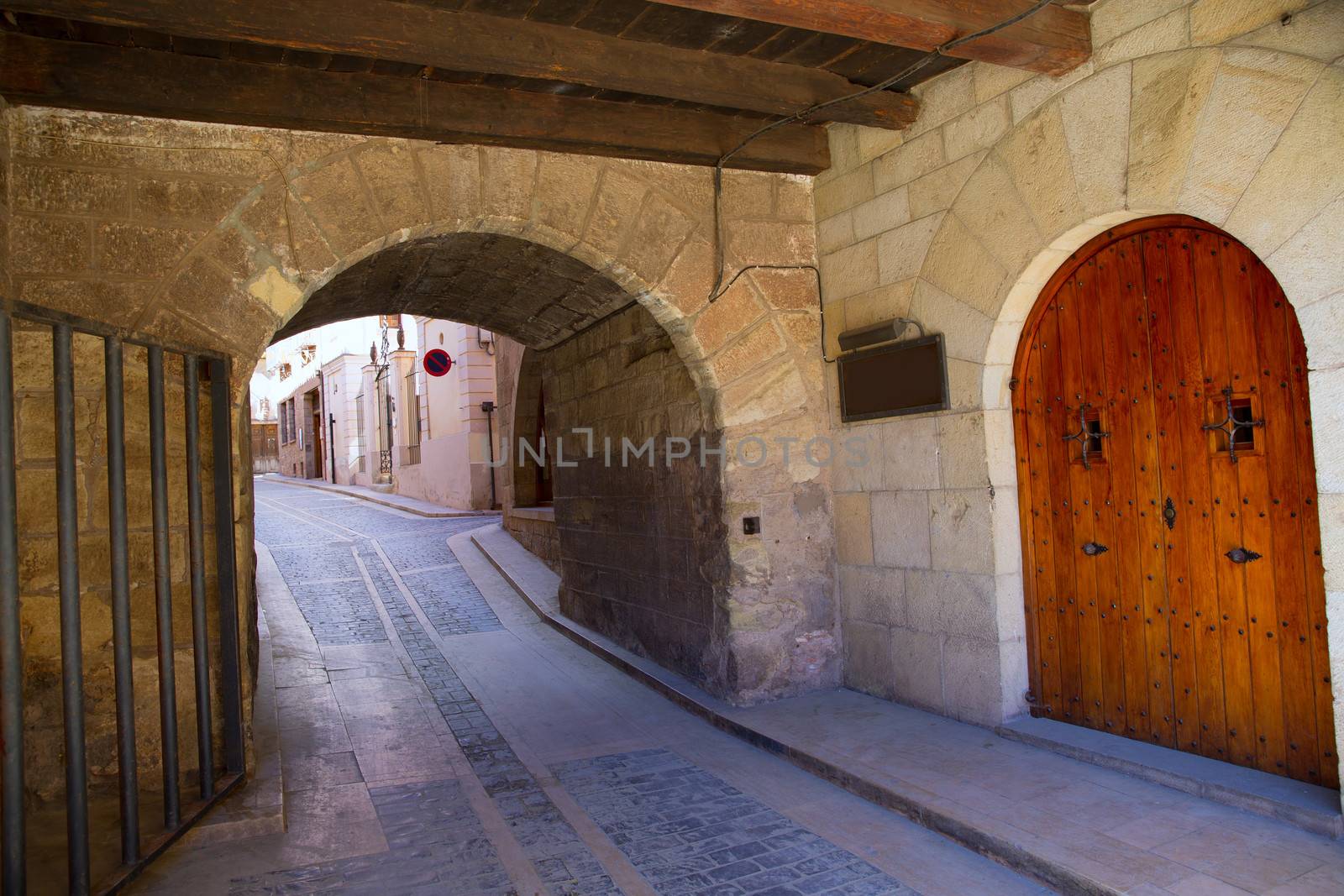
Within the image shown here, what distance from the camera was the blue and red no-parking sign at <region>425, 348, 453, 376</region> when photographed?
14.2m

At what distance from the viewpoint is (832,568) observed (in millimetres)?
4832

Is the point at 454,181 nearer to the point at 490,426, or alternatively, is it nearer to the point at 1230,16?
the point at 1230,16

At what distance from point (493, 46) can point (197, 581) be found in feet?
7.32

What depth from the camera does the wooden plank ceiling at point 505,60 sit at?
10.2 ft

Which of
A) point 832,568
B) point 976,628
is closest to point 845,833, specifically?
point 976,628

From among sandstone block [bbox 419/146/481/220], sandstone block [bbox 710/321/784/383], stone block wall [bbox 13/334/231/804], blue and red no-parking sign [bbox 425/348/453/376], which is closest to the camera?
stone block wall [bbox 13/334/231/804]

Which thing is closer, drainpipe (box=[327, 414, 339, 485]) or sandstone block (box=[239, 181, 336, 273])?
sandstone block (box=[239, 181, 336, 273])

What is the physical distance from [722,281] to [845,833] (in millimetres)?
2650

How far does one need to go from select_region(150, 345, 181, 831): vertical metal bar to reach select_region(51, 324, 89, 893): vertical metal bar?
53 cm

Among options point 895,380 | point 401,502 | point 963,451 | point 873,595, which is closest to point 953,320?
point 895,380

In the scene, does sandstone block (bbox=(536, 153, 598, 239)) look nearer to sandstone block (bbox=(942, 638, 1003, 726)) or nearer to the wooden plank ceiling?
the wooden plank ceiling

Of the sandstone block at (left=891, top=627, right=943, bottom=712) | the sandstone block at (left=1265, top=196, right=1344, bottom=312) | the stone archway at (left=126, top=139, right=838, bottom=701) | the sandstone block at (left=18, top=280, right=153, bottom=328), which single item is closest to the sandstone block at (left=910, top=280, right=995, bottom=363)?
the stone archway at (left=126, top=139, right=838, bottom=701)

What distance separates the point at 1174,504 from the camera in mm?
3340

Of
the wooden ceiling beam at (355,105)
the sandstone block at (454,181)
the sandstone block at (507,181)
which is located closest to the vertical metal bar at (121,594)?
the wooden ceiling beam at (355,105)
